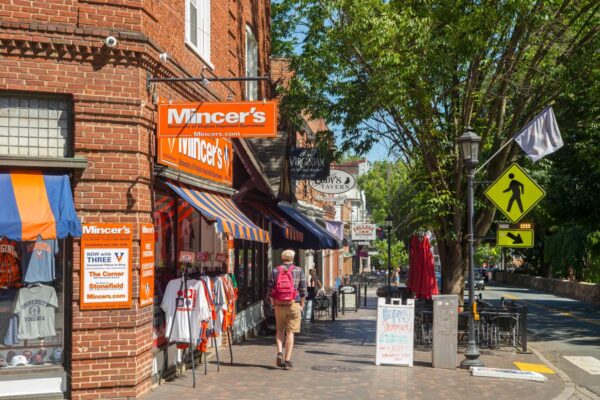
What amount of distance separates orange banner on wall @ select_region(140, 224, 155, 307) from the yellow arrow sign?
695 centimetres

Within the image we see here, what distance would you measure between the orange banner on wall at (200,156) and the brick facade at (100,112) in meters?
0.72

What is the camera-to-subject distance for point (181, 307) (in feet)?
36.0

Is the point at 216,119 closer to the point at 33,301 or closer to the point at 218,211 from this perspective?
the point at 218,211

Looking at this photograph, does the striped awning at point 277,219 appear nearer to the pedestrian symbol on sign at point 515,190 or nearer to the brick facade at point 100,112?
the pedestrian symbol on sign at point 515,190

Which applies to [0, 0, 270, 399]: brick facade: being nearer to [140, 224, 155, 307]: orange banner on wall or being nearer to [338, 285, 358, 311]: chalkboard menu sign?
[140, 224, 155, 307]: orange banner on wall

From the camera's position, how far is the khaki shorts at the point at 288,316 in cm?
1254

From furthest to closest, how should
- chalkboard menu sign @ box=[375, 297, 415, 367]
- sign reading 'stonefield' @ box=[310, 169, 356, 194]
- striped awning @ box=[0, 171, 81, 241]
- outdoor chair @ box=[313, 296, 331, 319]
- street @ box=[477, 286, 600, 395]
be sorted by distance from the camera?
1. sign reading 'stonefield' @ box=[310, 169, 356, 194]
2. outdoor chair @ box=[313, 296, 331, 319]
3. street @ box=[477, 286, 600, 395]
4. chalkboard menu sign @ box=[375, 297, 415, 367]
5. striped awning @ box=[0, 171, 81, 241]

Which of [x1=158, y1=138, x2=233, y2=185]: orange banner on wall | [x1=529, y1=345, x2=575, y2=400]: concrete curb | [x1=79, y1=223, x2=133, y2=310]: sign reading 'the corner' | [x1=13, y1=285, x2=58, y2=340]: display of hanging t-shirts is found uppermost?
[x1=158, y1=138, x2=233, y2=185]: orange banner on wall

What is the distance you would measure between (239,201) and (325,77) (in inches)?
136

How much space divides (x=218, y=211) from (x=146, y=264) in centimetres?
210

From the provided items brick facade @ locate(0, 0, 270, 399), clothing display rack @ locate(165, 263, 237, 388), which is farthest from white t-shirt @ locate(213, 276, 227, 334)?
brick facade @ locate(0, 0, 270, 399)

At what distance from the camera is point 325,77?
17125mm

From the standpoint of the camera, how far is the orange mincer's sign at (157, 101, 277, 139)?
10.4 metres

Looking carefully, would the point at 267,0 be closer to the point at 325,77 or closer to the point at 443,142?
the point at 325,77
